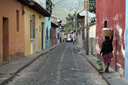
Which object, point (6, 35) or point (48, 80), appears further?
point (6, 35)

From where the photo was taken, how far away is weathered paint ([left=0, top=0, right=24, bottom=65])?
10.4 m

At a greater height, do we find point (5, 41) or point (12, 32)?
point (12, 32)

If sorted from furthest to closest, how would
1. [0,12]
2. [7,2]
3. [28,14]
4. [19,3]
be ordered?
[28,14], [19,3], [7,2], [0,12]

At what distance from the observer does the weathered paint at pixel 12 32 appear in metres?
10.4

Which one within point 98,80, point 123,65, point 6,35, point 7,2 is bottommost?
point 98,80

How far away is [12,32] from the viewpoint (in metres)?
12.0

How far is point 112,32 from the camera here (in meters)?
8.72

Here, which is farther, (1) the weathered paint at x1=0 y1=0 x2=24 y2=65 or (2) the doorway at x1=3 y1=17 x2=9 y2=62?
(2) the doorway at x1=3 y1=17 x2=9 y2=62

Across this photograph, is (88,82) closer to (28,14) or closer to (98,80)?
(98,80)

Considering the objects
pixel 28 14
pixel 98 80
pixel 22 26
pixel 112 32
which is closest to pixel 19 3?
pixel 22 26

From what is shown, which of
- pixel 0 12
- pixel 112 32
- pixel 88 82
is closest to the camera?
pixel 88 82

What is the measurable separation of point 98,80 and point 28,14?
10592mm

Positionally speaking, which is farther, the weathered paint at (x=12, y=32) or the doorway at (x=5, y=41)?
the doorway at (x=5, y=41)

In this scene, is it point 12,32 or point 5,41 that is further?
point 12,32
